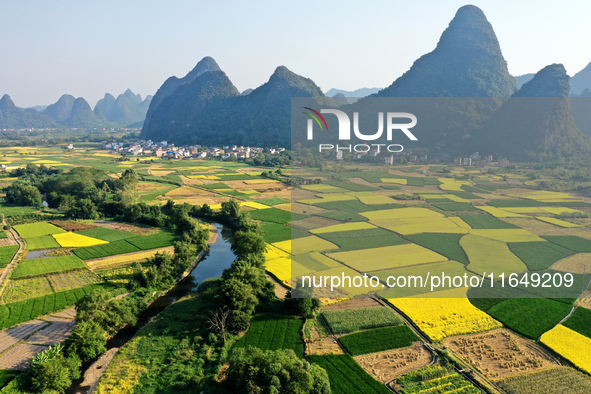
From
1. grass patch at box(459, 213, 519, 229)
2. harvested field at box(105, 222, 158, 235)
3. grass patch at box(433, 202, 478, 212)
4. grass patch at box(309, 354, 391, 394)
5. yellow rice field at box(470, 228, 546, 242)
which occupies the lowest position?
grass patch at box(309, 354, 391, 394)

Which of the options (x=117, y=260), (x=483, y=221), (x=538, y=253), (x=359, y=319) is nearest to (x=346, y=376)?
(x=359, y=319)

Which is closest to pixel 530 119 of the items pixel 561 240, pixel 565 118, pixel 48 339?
pixel 565 118

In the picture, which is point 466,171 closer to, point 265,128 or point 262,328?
point 262,328

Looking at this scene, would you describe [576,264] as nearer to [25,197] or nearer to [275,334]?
[275,334]

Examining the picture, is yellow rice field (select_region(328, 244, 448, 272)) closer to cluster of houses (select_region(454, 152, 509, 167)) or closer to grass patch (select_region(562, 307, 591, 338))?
grass patch (select_region(562, 307, 591, 338))

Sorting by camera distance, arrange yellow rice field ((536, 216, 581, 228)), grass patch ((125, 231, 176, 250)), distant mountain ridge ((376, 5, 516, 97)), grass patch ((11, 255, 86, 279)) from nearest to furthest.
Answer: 1. grass patch ((11, 255, 86, 279))
2. grass patch ((125, 231, 176, 250))
3. yellow rice field ((536, 216, 581, 228))
4. distant mountain ridge ((376, 5, 516, 97))

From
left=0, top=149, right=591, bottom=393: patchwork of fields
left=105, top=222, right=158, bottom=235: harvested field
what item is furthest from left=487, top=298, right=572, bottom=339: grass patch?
left=105, top=222, right=158, bottom=235: harvested field

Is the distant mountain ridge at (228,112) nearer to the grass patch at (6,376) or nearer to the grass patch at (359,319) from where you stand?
the grass patch at (359,319)
